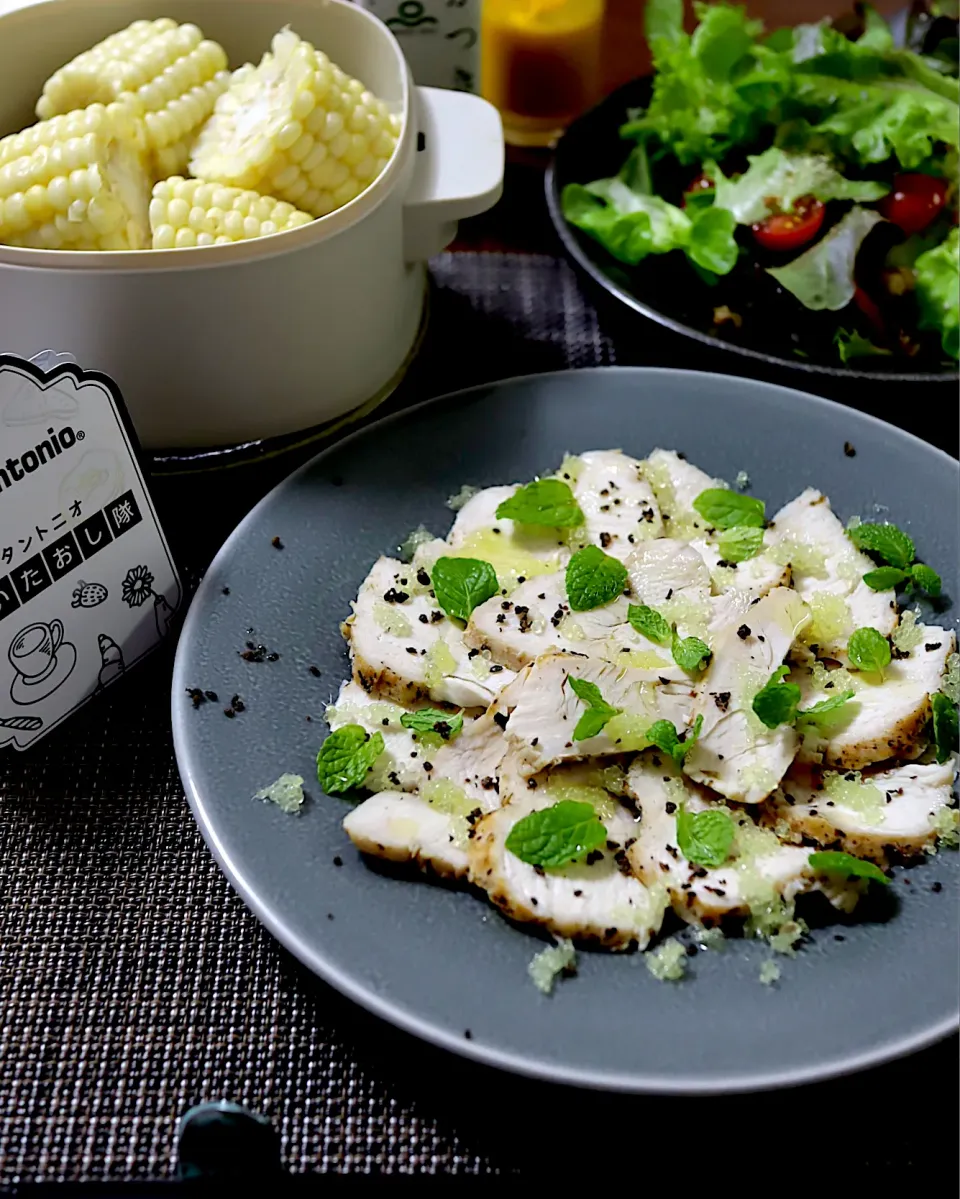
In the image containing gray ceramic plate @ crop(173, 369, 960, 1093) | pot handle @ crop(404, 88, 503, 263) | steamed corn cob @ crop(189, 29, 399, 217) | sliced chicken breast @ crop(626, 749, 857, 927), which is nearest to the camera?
gray ceramic plate @ crop(173, 369, 960, 1093)

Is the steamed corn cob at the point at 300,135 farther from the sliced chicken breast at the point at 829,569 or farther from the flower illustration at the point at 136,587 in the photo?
the sliced chicken breast at the point at 829,569

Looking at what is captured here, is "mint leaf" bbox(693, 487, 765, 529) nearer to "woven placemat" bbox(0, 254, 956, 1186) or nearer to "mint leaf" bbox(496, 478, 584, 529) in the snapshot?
"mint leaf" bbox(496, 478, 584, 529)

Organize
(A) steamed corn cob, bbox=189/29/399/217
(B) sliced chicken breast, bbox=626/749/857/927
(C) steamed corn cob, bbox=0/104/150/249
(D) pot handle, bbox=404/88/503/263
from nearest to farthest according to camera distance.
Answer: (B) sliced chicken breast, bbox=626/749/857/927, (C) steamed corn cob, bbox=0/104/150/249, (A) steamed corn cob, bbox=189/29/399/217, (D) pot handle, bbox=404/88/503/263

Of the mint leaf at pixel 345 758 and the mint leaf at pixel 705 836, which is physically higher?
the mint leaf at pixel 345 758

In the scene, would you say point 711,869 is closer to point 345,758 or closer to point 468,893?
point 468,893

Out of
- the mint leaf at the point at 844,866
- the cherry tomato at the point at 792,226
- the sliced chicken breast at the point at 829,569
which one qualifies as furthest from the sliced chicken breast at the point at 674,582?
the cherry tomato at the point at 792,226

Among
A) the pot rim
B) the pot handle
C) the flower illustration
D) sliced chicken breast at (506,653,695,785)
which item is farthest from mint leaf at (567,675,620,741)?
the pot handle
